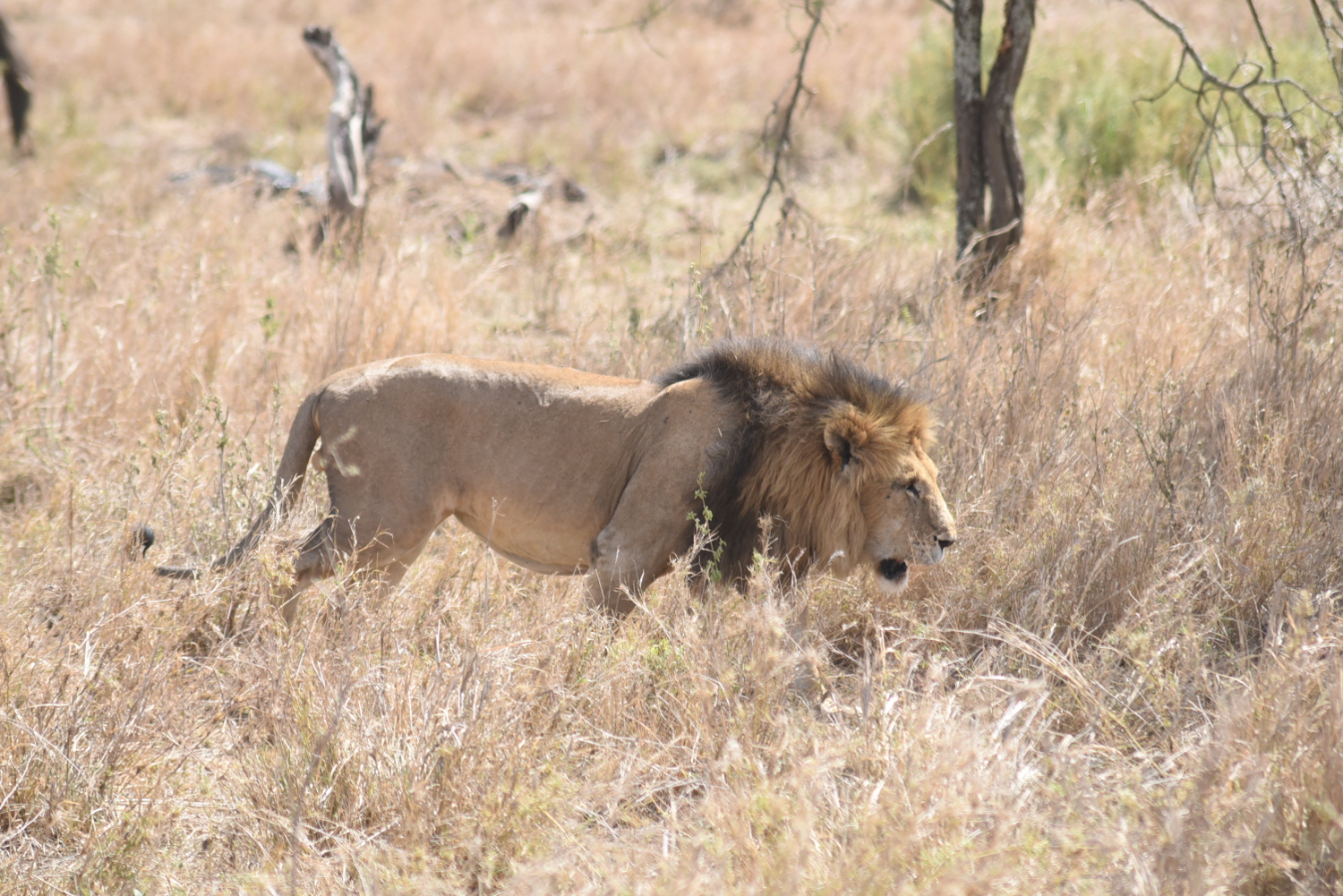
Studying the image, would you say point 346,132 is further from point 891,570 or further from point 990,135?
point 891,570

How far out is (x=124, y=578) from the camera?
3826 mm

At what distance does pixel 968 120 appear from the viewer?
7062 mm

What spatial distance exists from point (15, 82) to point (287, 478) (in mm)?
10332

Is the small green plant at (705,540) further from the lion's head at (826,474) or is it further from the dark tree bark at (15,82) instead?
the dark tree bark at (15,82)

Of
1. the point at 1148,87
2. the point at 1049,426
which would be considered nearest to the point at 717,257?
the point at 1049,426

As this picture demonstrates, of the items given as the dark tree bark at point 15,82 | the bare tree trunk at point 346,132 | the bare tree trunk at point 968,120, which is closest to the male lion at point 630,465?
the bare tree trunk at point 968,120

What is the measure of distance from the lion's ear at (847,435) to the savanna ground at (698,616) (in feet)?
1.66

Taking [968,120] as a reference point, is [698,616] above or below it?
below

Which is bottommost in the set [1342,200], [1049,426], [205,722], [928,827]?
[205,722]

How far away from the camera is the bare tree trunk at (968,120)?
6668 mm

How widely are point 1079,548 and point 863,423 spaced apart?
3.06 feet

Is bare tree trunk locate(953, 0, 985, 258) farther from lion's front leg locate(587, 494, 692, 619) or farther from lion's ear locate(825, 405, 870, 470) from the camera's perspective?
lion's front leg locate(587, 494, 692, 619)

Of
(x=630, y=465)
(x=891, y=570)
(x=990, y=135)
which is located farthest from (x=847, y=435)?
(x=990, y=135)

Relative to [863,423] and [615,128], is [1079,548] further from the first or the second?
[615,128]
